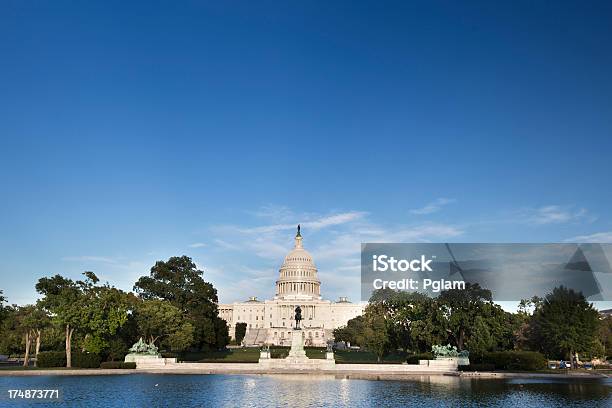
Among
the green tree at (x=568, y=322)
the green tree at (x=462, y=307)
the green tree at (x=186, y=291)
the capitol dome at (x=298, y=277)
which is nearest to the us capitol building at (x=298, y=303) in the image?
the capitol dome at (x=298, y=277)

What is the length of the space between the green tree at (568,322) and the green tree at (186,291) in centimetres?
4048

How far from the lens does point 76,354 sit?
51156mm

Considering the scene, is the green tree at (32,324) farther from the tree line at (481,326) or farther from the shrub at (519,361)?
the shrub at (519,361)

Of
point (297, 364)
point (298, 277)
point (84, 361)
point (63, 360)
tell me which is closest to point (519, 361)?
point (297, 364)

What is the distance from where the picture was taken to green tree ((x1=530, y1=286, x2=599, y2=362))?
56500 mm

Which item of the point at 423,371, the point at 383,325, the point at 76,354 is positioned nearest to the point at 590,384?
the point at 423,371

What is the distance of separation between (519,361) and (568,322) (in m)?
10.7

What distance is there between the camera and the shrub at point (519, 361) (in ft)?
163

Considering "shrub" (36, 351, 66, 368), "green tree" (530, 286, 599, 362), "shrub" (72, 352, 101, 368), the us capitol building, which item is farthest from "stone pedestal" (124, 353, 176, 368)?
the us capitol building

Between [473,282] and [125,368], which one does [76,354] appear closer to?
[125,368]

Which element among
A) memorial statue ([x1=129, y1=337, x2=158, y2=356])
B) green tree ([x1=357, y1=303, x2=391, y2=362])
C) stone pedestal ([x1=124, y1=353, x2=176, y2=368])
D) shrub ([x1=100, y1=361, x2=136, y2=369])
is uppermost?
green tree ([x1=357, y1=303, x2=391, y2=362])

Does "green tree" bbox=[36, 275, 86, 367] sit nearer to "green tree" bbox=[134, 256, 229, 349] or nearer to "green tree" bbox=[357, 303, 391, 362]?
"green tree" bbox=[134, 256, 229, 349]

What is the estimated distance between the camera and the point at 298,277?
185m

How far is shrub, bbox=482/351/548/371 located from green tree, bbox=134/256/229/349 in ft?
123
